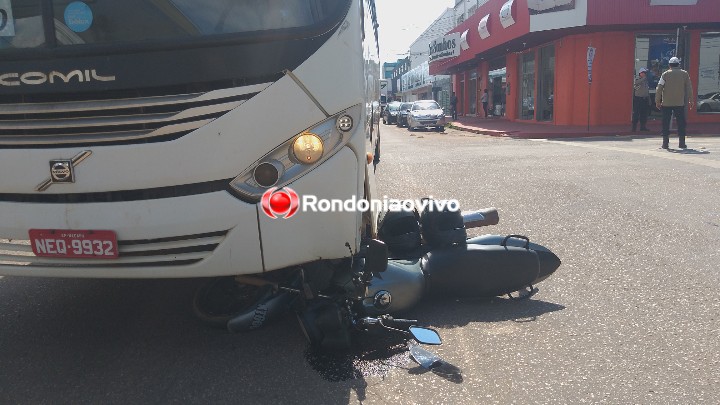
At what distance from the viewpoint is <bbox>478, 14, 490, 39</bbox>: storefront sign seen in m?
27.3

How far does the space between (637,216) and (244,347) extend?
509cm

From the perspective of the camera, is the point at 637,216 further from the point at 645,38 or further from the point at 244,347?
the point at 645,38

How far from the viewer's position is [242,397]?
2859 millimetres

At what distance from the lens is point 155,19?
293 cm

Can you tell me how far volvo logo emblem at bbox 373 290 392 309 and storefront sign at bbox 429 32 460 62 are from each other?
106 feet

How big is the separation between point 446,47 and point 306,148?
113 feet

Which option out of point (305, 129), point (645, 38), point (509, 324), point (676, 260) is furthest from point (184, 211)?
point (645, 38)

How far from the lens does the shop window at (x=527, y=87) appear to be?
26.9m

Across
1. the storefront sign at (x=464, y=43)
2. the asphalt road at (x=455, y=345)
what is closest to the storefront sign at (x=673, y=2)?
the storefront sign at (x=464, y=43)

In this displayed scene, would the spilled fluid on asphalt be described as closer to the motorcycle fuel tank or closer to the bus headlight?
the motorcycle fuel tank

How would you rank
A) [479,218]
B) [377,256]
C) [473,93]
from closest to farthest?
1. [377,256]
2. [479,218]
3. [473,93]

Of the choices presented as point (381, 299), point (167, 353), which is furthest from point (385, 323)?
point (167, 353)
